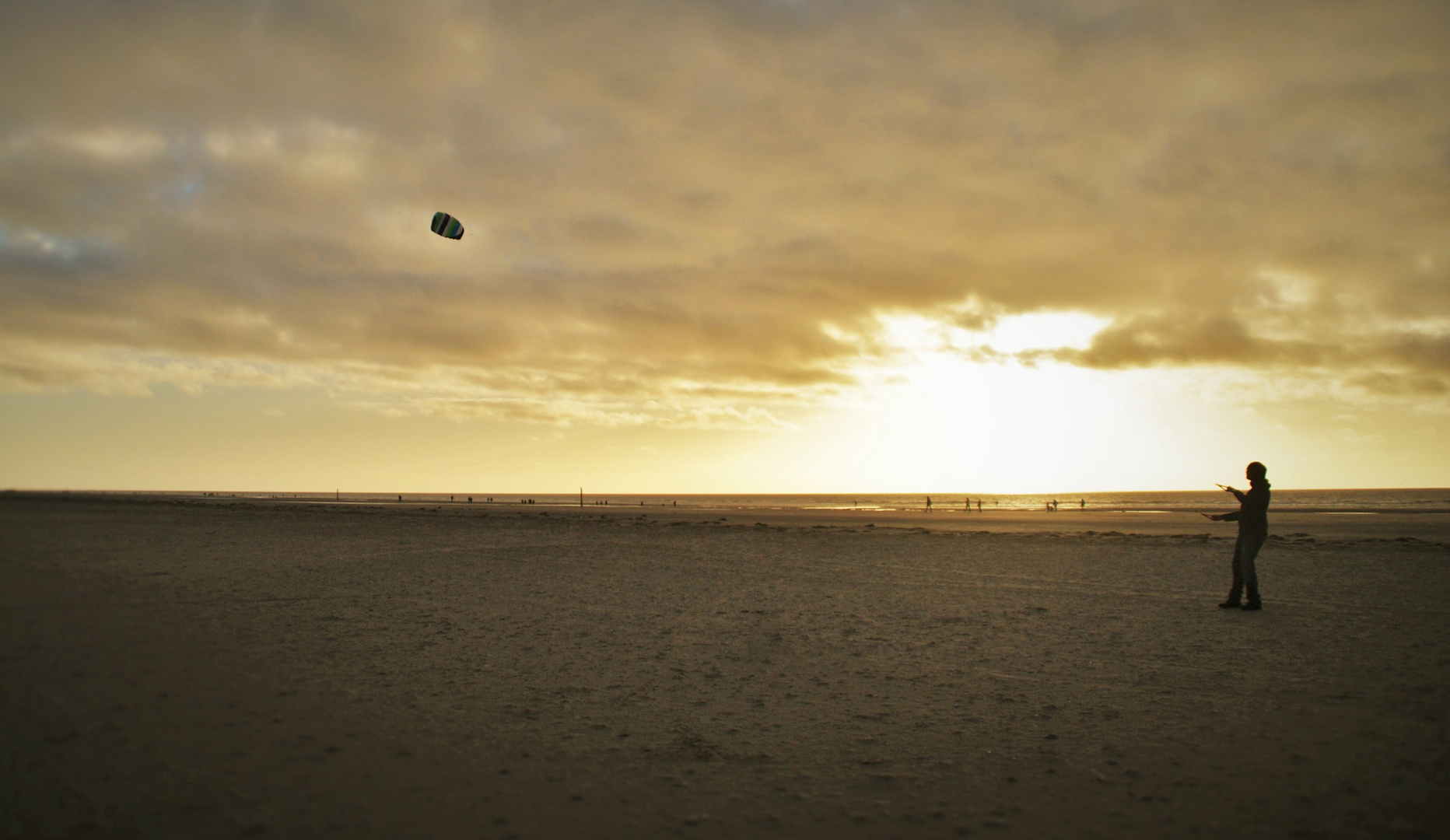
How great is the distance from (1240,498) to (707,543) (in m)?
18.0

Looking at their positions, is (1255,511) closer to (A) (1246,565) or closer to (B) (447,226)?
(A) (1246,565)

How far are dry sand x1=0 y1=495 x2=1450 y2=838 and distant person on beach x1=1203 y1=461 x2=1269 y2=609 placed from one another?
0.64m

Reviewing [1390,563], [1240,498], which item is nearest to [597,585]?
[1240,498]

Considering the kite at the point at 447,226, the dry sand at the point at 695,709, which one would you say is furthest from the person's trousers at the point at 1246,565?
the kite at the point at 447,226

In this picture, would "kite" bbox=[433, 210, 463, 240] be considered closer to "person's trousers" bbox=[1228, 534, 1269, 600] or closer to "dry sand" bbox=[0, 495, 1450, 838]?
"dry sand" bbox=[0, 495, 1450, 838]

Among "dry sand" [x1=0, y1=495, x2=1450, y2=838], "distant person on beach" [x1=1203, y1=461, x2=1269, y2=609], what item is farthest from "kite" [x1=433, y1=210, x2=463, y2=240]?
"distant person on beach" [x1=1203, y1=461, x2=1269, y2=609]

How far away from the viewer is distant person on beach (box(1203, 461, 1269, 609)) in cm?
1186

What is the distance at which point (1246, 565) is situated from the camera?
39.5ft

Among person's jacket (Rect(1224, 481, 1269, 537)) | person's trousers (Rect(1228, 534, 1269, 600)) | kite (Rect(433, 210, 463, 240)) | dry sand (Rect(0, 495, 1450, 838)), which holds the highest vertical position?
kite (Rect(433, 210, 463, 240))

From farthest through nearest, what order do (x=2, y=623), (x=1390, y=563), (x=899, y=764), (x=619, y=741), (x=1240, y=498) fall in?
1. (x=1390, y=563)
2. (x=1240, y=498)
3. (x=2, y=623)
4. (x=619, y=741)
5. (x=899, y=764)

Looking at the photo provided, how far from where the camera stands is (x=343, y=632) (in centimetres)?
948

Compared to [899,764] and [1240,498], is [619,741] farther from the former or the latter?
[1240,498]

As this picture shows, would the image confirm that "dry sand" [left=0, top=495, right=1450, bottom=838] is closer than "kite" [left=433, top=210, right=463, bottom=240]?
Yes

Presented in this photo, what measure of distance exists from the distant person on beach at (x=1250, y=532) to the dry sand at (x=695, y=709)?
64cm
